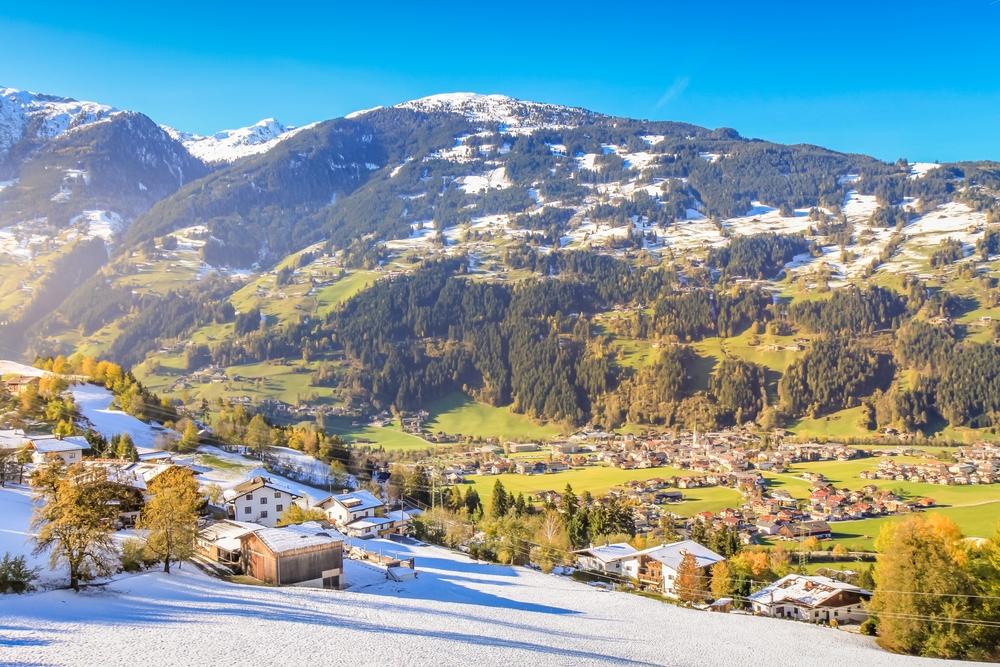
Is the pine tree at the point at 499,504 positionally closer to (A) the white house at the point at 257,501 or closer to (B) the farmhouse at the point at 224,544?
→ (A) the white house at the point at 257,501

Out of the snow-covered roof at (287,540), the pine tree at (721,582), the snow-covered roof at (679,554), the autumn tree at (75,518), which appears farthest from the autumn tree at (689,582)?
the autumn tree at (75,518)

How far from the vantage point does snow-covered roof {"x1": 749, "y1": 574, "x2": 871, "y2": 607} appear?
41000mm

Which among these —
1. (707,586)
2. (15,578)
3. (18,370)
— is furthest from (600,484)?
(18,370)

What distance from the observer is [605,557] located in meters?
50.5

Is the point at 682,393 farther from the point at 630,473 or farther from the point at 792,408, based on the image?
the point at 630,473

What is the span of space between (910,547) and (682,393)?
106 meters

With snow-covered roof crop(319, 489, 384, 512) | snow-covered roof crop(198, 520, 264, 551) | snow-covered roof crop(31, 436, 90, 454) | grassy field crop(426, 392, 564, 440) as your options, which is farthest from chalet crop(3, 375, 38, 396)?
grassy field crop(426, 392, 564, 440)

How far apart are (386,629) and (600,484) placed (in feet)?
206

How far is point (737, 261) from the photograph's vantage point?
197 metres

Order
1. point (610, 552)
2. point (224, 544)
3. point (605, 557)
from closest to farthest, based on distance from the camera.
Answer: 1. point (224, 544)
2. point (605, 557)
3. point (610, 552)

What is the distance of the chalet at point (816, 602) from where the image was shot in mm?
40344

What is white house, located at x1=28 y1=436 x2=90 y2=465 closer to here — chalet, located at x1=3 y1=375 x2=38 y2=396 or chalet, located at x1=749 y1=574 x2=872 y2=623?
chalet, located at x1=3 y1=375 x2=38 y2=396

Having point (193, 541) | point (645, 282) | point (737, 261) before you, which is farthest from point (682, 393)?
point (193, 541)

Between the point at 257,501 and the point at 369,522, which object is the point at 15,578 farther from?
the point at 369,522
